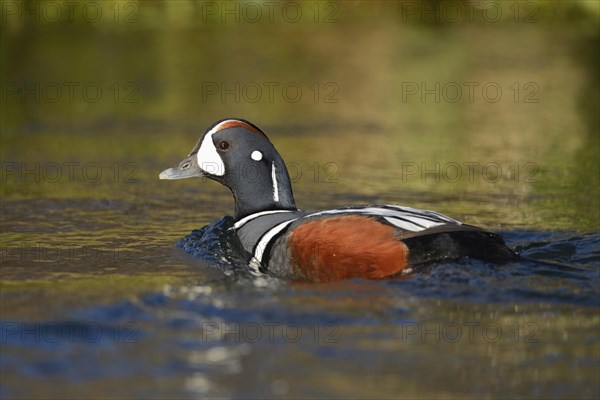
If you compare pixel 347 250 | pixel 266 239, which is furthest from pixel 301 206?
pixel 347 250

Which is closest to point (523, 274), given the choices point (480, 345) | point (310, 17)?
point (480, 345)

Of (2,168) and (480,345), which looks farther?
Result: (2,168)

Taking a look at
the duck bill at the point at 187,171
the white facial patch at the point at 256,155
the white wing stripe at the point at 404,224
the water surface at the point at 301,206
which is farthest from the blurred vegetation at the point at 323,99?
the white wing stripe at the point at 404,224

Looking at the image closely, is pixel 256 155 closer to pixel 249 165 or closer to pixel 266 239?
pixel 249 165

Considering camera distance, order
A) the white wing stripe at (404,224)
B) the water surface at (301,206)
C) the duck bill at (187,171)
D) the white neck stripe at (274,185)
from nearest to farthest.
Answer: the water surface at (301,206) → the white wing stripe at (404,224) → the white neck stripe at (274,185) → the duck bill at (187,171)

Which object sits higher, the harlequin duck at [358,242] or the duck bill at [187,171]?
the duck bill at [187,171]

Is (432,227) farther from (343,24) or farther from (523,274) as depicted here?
(343,24)

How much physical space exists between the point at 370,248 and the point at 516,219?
298 centimetres

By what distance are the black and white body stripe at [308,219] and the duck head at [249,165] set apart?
12 cm

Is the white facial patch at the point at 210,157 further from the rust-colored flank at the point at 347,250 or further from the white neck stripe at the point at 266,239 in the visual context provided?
the rust-colored flank at the point at 347,250

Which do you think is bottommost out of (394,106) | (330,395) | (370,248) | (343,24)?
(330,395)

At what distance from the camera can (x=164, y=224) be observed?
32.1 feet

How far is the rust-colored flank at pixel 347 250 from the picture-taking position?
7.20 m

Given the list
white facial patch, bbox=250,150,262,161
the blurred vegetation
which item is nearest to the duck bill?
white facial patch, bbox=250,150,262,161
